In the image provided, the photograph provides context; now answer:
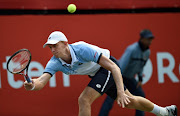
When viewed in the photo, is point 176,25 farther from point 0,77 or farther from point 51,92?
point 0,77

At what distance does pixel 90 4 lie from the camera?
646cm

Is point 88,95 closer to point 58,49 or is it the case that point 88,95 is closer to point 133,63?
point 58,49

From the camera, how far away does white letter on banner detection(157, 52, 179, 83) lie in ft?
21.7

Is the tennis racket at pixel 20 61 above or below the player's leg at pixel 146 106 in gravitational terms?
above

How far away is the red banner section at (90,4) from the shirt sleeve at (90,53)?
2106 mm

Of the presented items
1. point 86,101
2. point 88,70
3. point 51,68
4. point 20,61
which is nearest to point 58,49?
point 51,68

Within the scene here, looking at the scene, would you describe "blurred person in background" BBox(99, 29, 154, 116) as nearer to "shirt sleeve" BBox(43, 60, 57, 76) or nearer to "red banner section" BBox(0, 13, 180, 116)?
"red banner section" BBox(0, 13, 180, 116)

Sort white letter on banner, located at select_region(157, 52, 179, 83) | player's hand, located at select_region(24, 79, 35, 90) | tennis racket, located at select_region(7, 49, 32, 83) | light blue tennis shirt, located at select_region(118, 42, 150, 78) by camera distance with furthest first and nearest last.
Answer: white letter on banner, located at select_region(157, 52, 179, 83), light blue tennis shirt, located at select_region(118, 42, 150, 78), tennis racket, located at select_region(7, 49, 32, 83), player's hand, located at select_region(24, 79, 35, 90)

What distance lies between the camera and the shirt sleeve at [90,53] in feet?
14.4

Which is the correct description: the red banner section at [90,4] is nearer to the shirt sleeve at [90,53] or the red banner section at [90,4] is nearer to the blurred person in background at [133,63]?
the blurred person in background at [133,63]

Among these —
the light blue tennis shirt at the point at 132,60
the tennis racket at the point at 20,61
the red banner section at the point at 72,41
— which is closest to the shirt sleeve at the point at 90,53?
the tennis racket at the point at 20,61

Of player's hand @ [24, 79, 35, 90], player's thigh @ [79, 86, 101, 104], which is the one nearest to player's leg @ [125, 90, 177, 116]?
player's thigh @ [79, 86, 101, 104]

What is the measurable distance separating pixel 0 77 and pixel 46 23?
44.7 inches

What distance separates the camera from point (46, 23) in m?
6.43
